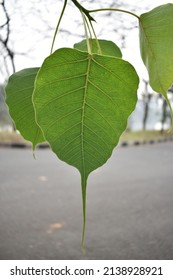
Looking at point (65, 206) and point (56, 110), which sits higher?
point (56, 110)

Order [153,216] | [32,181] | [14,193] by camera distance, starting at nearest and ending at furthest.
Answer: [153,216] → [14,193] → [32,181]

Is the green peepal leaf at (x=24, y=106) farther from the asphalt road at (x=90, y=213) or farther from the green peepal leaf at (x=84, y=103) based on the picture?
the asphalt road at (x=90, y=213)

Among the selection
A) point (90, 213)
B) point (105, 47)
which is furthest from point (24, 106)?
point (90, 213)

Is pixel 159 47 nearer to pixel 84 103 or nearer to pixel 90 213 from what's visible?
pixel 84 103

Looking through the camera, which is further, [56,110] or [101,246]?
[101,246]

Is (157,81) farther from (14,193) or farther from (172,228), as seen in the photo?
(14,193)

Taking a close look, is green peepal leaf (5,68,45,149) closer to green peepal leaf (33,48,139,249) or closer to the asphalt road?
green peepal leaf (33,48,139,249)

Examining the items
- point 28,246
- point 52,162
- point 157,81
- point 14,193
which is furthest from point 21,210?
point 157,81
